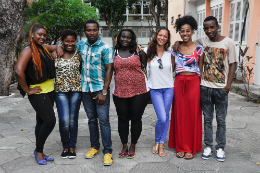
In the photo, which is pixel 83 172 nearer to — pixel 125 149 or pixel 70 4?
pixel 125 149

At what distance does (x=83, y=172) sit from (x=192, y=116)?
5.52 ft

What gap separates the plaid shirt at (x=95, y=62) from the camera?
142 inches

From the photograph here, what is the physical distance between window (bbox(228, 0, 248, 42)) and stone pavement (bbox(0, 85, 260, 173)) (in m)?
5.45

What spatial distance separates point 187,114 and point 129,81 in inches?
39.1

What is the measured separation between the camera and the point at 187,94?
384cm

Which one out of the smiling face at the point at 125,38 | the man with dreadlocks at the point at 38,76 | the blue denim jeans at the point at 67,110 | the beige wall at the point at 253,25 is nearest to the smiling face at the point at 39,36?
the man with dreadlocks at the point at 38,76

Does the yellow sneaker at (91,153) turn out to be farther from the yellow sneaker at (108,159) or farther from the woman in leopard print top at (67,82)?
the woman in leopard print top at (67,82)

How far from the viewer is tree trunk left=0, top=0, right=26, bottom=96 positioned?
25.6ft

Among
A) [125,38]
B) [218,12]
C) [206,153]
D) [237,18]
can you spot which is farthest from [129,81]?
[218,12]

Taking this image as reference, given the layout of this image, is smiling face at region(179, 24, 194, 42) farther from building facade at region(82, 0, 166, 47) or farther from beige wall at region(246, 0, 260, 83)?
building facade at region(82, 0, 166, 47)

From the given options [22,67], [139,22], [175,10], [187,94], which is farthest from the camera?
[139,22]

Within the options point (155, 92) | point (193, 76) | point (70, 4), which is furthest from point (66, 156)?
point (70, 4)

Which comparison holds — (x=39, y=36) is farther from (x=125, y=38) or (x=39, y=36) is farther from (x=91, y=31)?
(x=125, y=38)

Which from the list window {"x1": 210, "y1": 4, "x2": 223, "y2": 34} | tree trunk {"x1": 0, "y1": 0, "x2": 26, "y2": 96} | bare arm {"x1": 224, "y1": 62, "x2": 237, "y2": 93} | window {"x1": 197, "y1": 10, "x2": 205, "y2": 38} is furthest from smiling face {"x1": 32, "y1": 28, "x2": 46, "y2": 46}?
window {"x1": 197, "y1": 10, "x2": 205, "y2": 38}
